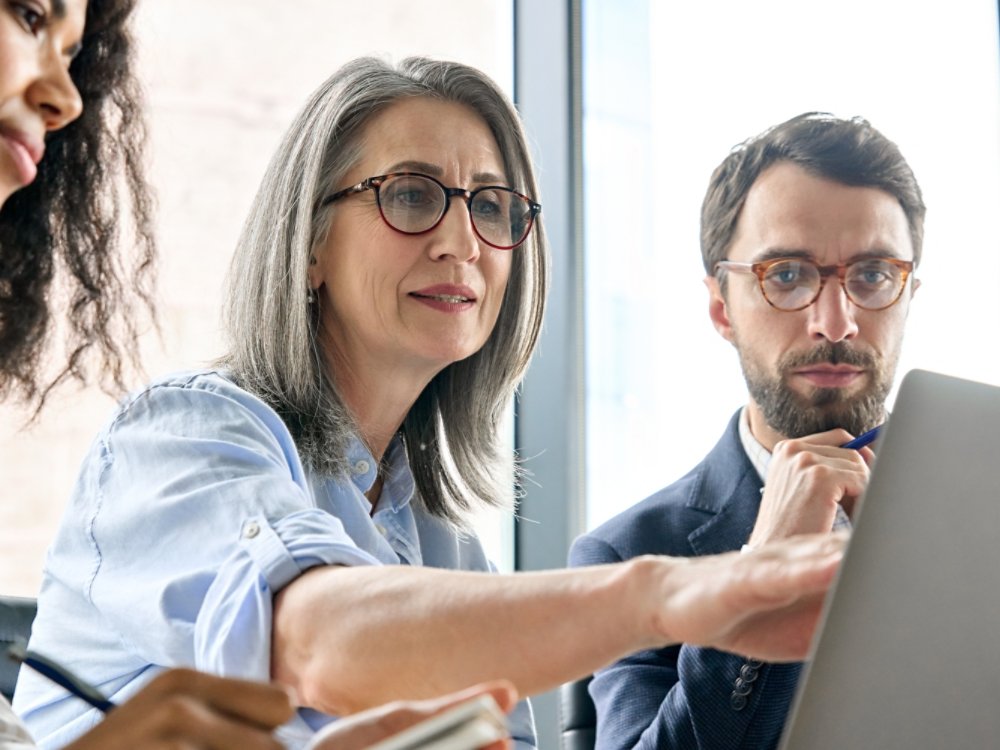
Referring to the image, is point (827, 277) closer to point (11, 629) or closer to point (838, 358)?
point (838, 358)

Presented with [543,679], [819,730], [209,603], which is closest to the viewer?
→ [819,730]

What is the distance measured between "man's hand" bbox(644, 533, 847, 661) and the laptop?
4cm

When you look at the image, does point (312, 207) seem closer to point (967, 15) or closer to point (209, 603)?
point (209, 603)

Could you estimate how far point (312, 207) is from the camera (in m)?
1.78

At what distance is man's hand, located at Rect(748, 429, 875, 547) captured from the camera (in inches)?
64.9

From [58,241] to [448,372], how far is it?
2.81 ft

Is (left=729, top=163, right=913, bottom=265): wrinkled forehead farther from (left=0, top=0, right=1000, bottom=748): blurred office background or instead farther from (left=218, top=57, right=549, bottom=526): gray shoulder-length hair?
(left=0, top=0, right=1000, bottom=748): blurred office background

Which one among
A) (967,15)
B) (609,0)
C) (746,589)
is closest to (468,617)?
(746,589)

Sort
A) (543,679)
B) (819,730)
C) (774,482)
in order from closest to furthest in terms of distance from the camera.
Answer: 1. (819,730)
2. (543,679)
3. (774,482)

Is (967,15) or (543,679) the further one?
(967,15)

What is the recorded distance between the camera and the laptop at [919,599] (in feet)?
2.35

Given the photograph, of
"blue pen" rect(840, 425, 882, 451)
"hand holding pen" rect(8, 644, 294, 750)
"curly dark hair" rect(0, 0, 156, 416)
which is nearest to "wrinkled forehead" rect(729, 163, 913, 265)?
"blue pen" rect(840, 425, 882, 451)

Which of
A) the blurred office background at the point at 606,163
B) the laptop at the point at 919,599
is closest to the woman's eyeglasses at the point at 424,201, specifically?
the laptop at the point at 919,599

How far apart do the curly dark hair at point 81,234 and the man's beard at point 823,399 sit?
1217 mm
